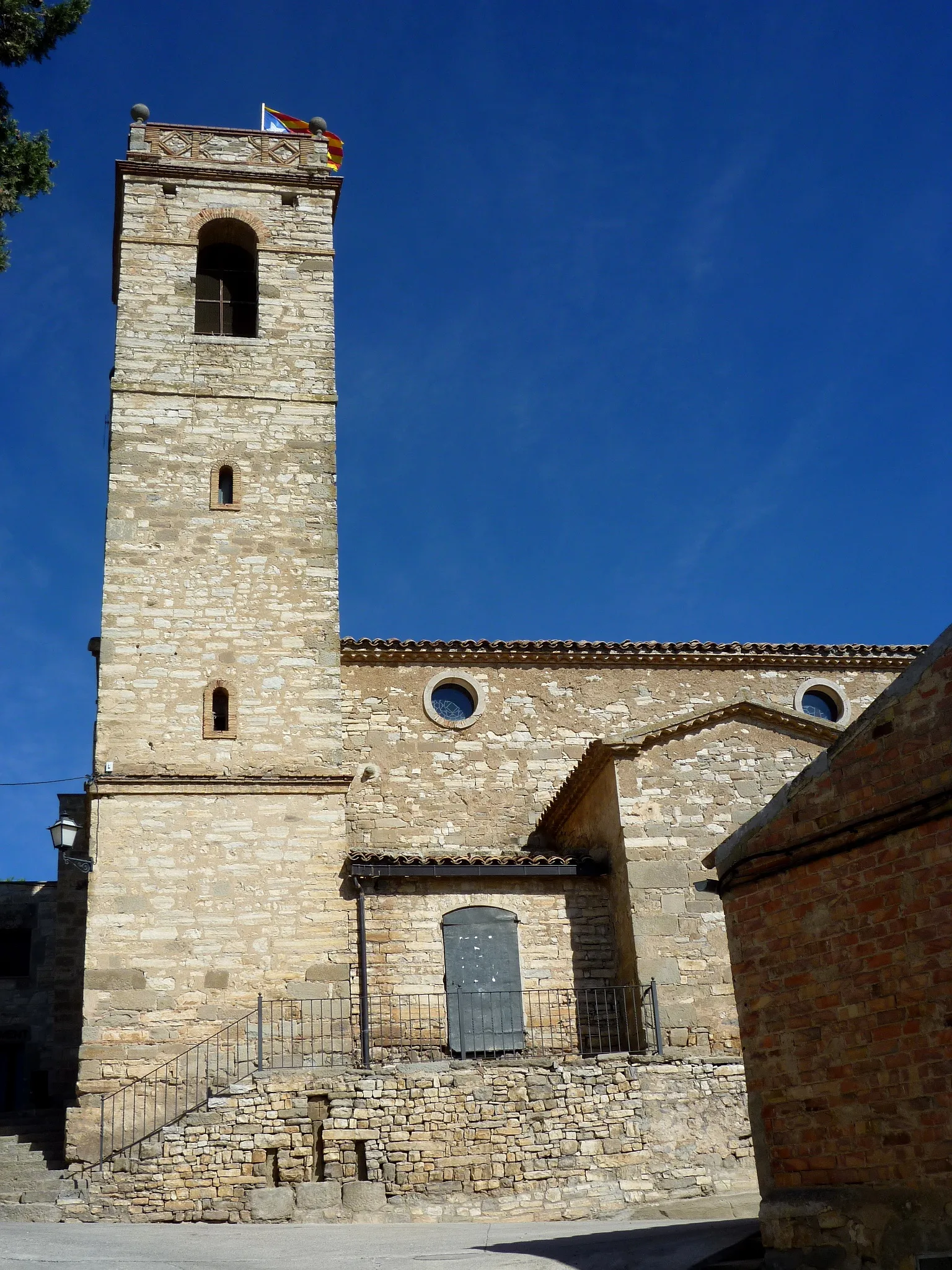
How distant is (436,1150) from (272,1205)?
176 centimetres

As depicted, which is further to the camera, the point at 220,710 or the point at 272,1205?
the point at 220,710

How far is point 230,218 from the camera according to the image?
65.3 feet

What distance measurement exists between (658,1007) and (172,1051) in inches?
227

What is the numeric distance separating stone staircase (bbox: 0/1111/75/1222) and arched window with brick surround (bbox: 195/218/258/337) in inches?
462

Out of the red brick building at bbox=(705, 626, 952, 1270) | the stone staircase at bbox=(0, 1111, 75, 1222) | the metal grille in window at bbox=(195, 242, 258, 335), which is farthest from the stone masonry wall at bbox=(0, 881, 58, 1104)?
the red brick building at bbox=(705, 626, 952, 1270)

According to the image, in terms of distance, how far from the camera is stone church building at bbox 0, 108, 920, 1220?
13.1m

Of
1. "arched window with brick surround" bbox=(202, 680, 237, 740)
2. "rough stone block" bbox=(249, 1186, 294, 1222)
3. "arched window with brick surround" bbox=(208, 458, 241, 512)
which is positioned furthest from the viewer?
"arched window with brick surround" bbox=(208, 458, 241, 512)

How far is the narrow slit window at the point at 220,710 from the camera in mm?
16234

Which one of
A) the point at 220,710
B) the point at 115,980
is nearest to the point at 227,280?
the point at 220,710

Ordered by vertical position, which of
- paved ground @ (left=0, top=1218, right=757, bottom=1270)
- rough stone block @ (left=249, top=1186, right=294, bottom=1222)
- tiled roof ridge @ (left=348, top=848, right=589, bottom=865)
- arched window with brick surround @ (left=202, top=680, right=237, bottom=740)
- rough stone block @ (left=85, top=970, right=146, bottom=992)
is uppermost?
arched window with brick surround @ (left=202, top=680, right=237, bottom=740)

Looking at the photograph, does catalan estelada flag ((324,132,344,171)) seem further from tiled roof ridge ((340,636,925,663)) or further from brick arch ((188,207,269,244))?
tiled roof ridge ((340,636,925,663))

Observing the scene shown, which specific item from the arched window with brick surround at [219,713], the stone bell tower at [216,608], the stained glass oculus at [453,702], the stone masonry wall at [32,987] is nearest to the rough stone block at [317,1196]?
the stone bell tower at [216,608]

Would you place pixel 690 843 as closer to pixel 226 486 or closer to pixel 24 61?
pixel 226 486

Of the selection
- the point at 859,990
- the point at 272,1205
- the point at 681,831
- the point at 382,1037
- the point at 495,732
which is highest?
the point at 495,732
